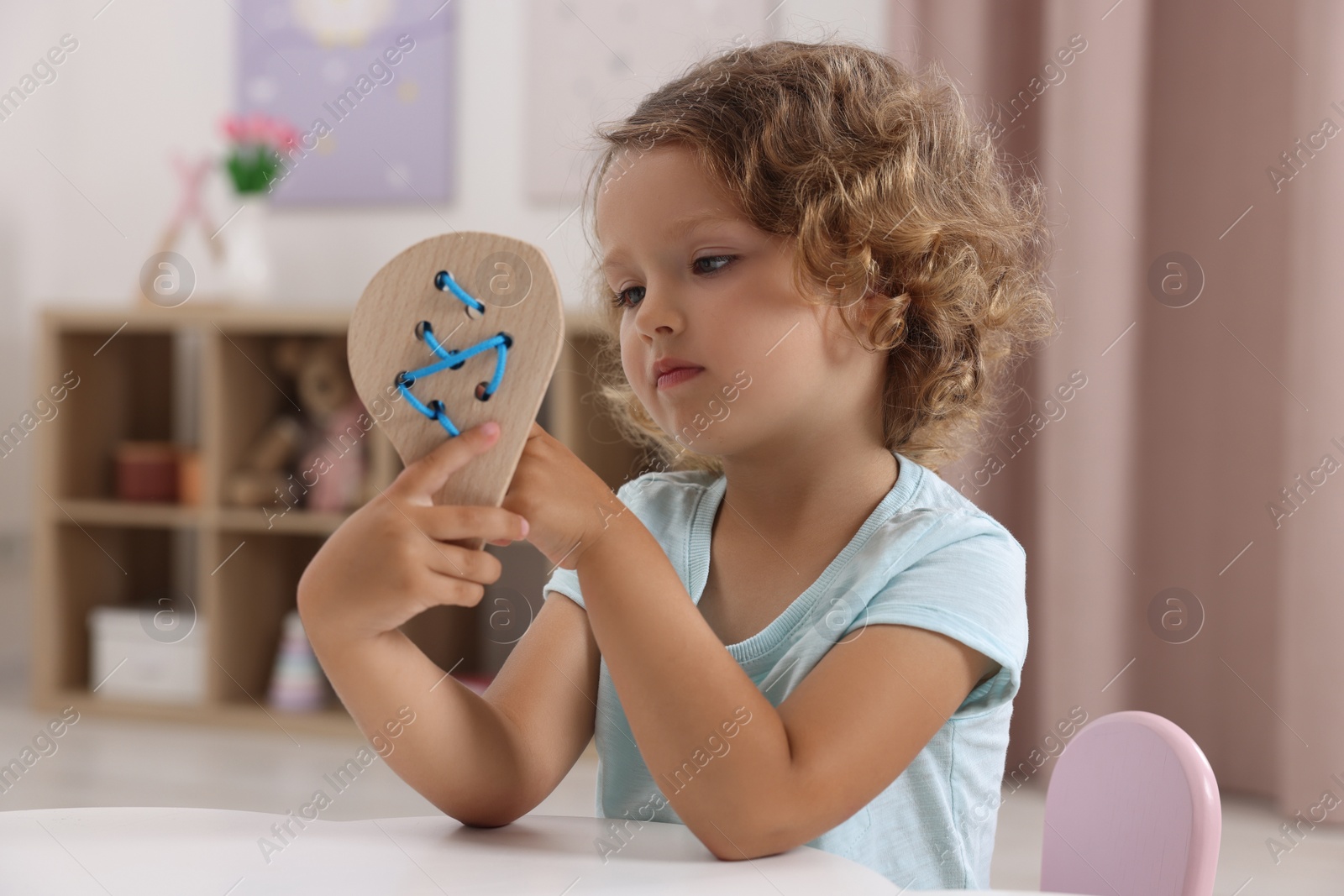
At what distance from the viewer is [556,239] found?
258 centimetres

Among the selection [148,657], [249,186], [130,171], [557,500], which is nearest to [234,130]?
[249,186]

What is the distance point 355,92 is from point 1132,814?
246 cm

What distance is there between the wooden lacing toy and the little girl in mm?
13

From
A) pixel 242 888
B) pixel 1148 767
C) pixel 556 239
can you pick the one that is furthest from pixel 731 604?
pixel 556 239

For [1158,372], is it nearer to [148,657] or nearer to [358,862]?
[358,862]

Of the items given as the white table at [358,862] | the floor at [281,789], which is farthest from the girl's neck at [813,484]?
the floor at [281,789]

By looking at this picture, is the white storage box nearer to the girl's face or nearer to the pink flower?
the pink flower

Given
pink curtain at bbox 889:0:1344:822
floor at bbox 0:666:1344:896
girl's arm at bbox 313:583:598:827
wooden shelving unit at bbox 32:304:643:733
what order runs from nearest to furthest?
girl's arm at bbox 313:583:598:827, floor at bbox 0:666:1344:896, pink curtain at bbox 889:0:1344:822, wooden shelving unit at bbox 32:304:643:733

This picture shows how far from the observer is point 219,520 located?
2.47 metres

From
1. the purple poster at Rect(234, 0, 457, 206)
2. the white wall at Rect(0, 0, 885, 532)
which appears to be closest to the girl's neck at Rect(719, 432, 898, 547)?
the white wall at Rect(0, 0, 885, 532)

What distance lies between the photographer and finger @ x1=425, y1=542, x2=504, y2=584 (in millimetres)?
521

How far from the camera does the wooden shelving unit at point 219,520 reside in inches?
93.7

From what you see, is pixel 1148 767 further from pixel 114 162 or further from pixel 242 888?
pixel 114 162

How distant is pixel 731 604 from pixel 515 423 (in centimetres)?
29
